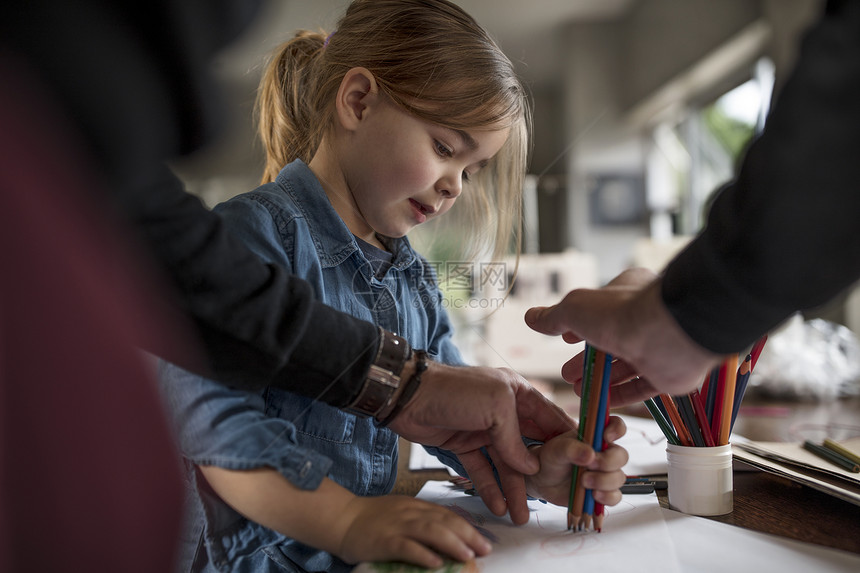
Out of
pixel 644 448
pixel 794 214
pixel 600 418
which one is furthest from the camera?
pixel 644 448

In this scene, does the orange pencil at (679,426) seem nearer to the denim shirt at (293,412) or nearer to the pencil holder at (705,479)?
the pencil holder at (705,479)

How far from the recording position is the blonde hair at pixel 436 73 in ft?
1.57

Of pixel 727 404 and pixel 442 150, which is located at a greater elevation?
pixel 442 150

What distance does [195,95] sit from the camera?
29 cm

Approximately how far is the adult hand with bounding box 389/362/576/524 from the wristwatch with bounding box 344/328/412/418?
0.07 feet

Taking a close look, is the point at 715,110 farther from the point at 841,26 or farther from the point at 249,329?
the point at 249,329

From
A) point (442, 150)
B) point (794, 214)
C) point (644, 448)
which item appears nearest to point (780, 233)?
point (794, 214)

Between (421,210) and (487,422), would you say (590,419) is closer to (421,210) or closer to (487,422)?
(487,422)

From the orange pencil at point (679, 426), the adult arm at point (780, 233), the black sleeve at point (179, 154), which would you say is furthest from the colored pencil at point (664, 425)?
the black sleeve at point (179, 154)

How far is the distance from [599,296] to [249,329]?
204mm

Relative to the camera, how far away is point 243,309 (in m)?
0.34

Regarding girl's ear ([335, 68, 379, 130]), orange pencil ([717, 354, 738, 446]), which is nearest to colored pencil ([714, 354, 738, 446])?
orange pencil ([717, 354, 738, 446])

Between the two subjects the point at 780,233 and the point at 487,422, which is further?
the point at 487,422

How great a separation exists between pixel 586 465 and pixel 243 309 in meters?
0.23
